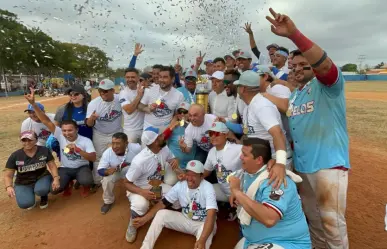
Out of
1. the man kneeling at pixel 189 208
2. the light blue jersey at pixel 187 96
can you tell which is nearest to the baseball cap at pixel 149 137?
the man kneeling at pixel 189 208

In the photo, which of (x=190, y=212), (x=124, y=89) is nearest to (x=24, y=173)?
(x=124, y=89)

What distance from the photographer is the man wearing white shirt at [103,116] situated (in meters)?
6.02

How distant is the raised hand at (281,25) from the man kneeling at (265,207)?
1138mm

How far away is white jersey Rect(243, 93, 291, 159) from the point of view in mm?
3402

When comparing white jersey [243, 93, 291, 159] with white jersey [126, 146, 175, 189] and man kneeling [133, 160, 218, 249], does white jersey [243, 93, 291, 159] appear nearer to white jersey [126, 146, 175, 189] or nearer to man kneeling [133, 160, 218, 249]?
man kneeling [133, 160, 218, 249]

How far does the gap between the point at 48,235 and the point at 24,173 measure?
155 cm

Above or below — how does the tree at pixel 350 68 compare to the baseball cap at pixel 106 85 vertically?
below

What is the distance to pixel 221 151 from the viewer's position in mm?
4598

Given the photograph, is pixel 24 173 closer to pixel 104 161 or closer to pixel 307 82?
pixel 104 161

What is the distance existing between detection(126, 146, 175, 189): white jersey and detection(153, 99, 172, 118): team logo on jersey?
934 millimetres

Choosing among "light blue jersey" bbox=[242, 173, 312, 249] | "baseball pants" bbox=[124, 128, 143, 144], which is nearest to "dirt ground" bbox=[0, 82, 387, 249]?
"baseball pants" bbox=[124, 128, 143, 144]

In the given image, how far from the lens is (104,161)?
17.6ft

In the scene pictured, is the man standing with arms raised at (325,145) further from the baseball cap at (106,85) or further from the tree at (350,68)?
the tree at (350,68)

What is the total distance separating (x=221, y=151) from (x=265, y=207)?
1.93 m
